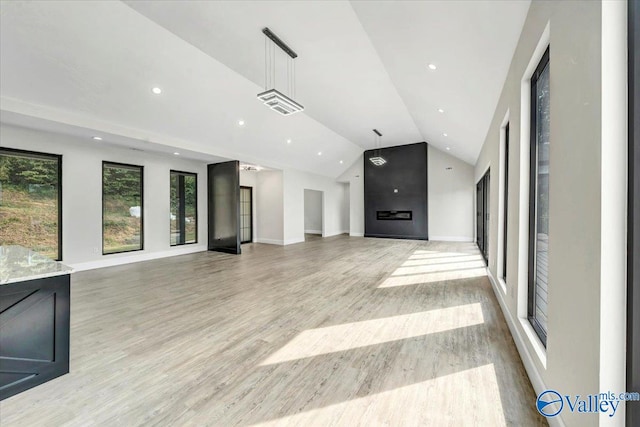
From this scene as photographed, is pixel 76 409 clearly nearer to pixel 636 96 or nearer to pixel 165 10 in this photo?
pixel 636 96

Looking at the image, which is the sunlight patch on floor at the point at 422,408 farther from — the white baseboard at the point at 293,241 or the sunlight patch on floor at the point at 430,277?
the white baseboard at the point at 293,241

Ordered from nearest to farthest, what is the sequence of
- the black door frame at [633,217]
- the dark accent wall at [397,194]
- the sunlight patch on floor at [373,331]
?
1. the black door frame at [633,217]
2. the sunlight patch on floor at [373,331]
3. the dark accent wall at [397,194]

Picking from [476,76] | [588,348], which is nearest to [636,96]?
[588,348]

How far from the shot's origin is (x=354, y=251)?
8.20 m

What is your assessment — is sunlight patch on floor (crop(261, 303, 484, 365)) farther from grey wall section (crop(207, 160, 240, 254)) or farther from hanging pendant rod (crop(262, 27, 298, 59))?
grey wall section (crop(207, 160, 240, 254))

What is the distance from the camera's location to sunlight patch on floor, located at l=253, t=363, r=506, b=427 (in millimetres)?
1614

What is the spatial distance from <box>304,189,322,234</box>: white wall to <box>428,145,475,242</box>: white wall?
5.72 m

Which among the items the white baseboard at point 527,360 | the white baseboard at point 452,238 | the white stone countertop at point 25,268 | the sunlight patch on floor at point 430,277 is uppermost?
the white stone countertop at point 25,268

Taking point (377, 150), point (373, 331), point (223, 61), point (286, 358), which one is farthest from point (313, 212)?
point (286, 358)

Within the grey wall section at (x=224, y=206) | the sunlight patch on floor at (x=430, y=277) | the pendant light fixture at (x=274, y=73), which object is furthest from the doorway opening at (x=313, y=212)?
the pendant light fixture at (x=274, y=73)

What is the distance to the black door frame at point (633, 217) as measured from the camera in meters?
0.97

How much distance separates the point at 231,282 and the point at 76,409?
10.1 feet

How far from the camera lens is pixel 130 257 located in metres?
6.72

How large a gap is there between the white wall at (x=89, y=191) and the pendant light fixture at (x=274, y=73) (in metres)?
4.47
